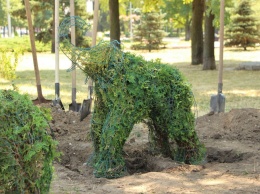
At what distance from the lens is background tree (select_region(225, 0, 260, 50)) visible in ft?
104

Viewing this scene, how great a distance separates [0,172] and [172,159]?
10.5ft

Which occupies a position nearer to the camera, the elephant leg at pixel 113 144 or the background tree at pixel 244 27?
the elephant leg at pixel 113 144

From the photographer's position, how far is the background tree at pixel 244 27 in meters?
31.6

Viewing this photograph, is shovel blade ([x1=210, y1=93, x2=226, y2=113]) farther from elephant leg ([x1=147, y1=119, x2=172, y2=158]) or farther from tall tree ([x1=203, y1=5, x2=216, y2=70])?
tall tree ([x1=203, y1=5, x2=216, y2=70])

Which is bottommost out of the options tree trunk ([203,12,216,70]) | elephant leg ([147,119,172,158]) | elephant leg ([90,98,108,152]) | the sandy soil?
the sandy soil

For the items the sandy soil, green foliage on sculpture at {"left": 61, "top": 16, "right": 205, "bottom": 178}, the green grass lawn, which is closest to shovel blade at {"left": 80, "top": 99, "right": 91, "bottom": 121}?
the sandy soil

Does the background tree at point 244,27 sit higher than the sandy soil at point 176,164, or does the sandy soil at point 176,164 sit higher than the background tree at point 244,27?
the background tree at point 244,27

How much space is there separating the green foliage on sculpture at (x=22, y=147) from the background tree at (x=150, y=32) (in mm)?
30137

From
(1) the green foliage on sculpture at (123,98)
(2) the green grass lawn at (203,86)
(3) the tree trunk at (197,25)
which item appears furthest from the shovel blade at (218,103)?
(3) the tree trunk at (197,25)

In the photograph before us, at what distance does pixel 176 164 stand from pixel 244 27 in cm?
2719

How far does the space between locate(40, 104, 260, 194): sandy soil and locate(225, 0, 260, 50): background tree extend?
24.0 metres

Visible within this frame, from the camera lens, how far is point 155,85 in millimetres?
5871

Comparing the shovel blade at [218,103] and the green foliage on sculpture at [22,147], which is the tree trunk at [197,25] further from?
the green foliage on sculpture at [22,147]

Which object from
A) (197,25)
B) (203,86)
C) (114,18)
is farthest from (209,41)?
(203,86)
